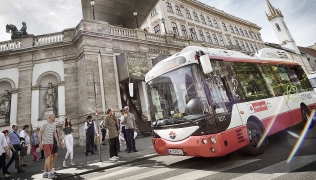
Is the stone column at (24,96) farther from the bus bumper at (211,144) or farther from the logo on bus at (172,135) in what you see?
the bus bumper at (211,144)

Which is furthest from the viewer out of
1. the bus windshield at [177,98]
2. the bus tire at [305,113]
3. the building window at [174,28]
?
the building window at [174,28]

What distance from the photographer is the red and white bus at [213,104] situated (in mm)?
3969

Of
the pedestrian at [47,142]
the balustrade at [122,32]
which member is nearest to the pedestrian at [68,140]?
the pedestrian at [47,142]

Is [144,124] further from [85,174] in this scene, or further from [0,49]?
[0,49]

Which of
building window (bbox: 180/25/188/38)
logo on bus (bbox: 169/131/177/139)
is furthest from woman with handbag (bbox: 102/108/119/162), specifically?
building window (bbox: 180/25/188/38)

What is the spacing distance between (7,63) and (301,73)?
64.2ft

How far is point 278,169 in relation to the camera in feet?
11.2

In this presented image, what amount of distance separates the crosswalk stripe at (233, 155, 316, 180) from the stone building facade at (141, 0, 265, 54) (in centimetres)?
1924

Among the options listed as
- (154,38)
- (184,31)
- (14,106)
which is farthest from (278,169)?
(184,31)

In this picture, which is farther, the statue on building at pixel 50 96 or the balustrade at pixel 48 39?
the balustrade at pixel 48 39

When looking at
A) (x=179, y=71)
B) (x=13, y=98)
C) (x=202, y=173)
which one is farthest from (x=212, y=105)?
(x=13, y=98)

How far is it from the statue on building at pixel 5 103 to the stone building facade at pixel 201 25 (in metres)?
16.9

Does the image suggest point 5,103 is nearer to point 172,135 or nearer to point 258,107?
point 172,135

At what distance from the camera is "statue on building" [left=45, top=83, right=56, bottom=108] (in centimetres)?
1287
